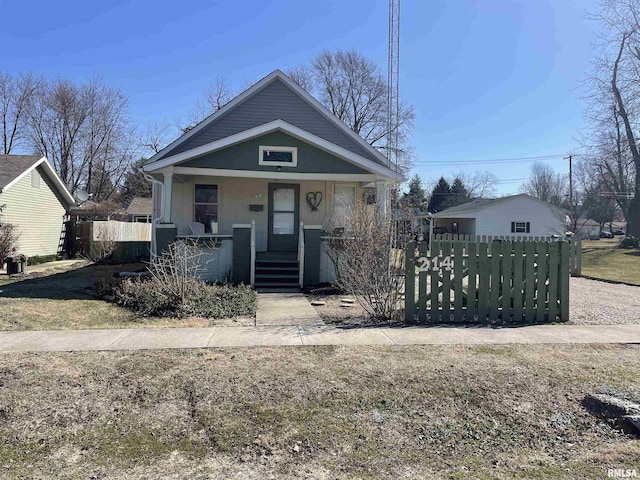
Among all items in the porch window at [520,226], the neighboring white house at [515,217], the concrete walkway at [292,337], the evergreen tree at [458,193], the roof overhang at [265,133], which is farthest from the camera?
the evergreen tree at [458,193]

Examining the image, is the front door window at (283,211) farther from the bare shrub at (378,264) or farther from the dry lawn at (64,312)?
the bare shrub at (378,264)

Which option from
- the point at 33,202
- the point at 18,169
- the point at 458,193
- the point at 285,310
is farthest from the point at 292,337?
the point at 458,193

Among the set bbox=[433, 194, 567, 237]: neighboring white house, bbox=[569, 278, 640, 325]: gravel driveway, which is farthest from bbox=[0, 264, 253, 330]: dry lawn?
bbox=[433, 194, 567, 237]: neighboring white house

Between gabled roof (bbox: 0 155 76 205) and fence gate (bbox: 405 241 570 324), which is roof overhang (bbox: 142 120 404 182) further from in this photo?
gabled roof (bbox: 0 155 76 205)

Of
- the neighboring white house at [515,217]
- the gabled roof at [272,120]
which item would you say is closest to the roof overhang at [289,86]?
the gabled roof at [272,120]

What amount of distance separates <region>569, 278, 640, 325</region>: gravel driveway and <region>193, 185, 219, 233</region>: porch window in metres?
10.0

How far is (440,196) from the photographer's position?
61.0 meters

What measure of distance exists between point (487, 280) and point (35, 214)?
796 inches

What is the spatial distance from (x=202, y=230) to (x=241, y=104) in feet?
15.6

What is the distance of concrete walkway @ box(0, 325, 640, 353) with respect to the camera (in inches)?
217

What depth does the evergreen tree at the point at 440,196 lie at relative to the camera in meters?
60.2

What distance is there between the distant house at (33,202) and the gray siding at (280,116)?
1005 cm

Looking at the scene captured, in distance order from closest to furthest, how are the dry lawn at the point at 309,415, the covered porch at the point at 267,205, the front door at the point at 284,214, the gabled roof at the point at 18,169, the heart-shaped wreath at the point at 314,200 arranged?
the dry lawn at the point at 309,415, the covered porch at the point at 267,205, the front door at the point at 284,214, the heart-shaped wreath at the point at 314,200, the gabled roof at the point at 18,169

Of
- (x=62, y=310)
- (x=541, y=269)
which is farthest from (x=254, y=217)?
(x=541, y=269)
